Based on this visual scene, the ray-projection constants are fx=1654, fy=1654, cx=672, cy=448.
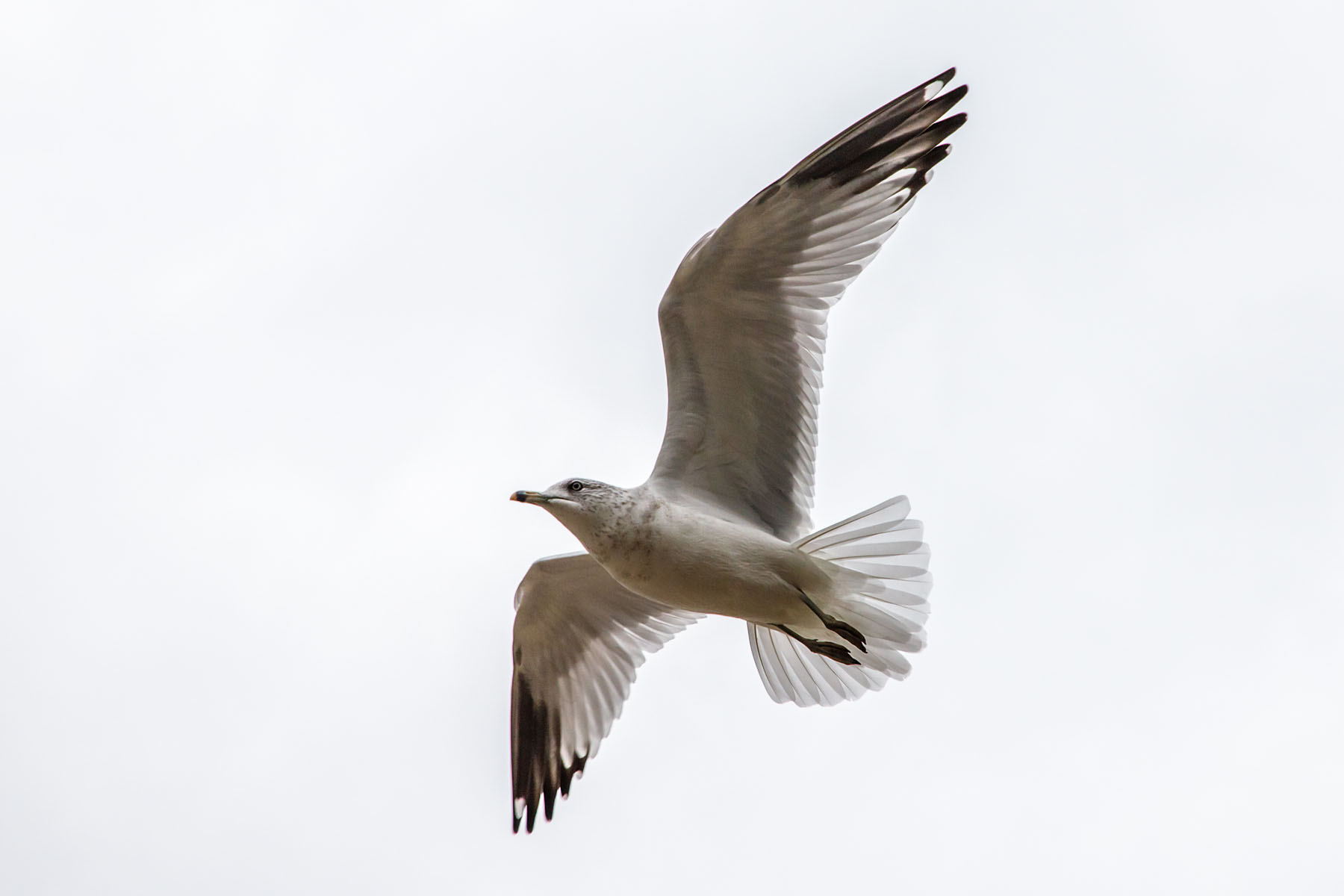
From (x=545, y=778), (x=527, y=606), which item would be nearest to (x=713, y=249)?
(x=527, y=606)

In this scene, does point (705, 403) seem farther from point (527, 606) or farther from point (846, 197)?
point (527, 606)

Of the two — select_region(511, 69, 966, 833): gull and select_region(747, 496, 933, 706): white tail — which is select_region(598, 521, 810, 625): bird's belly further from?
select_region(747, 496, 933, 706): white tail

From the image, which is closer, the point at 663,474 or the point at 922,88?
the point at 922,88

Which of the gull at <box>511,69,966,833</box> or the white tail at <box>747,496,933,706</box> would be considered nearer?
the gull at <box>511,69,966,833</box>

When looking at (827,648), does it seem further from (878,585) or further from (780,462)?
(780,462)

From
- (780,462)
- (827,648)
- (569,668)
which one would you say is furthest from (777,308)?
(569,668)

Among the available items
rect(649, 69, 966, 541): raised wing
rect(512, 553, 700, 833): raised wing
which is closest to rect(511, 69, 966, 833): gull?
rect(649, 69, 966, 541): raised wing
